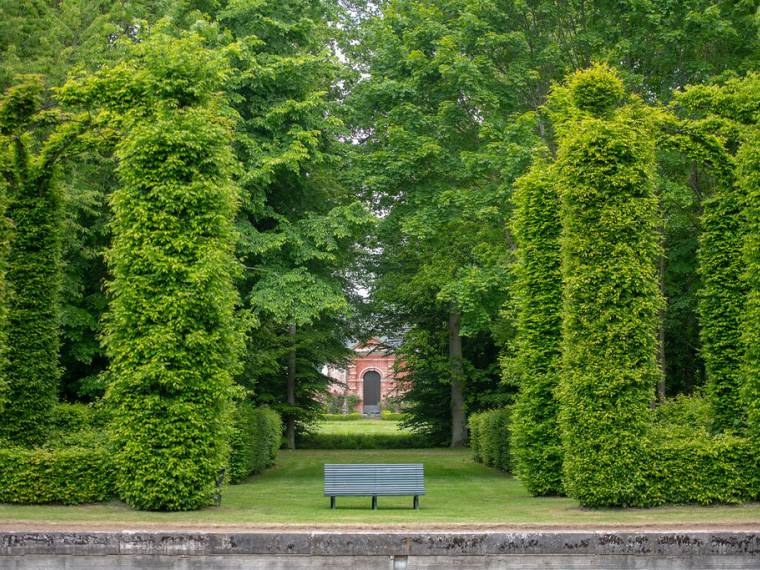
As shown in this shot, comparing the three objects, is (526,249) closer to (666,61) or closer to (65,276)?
(666,61)

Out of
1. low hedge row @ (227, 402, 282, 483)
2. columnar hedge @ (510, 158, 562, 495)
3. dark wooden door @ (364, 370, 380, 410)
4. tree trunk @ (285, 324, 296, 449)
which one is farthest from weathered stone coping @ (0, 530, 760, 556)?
dark wooden door @ (364, 370, 380, 410)

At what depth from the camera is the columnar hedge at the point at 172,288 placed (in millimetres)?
13867

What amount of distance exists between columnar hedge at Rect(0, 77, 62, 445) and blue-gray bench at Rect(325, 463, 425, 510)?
5.98 m

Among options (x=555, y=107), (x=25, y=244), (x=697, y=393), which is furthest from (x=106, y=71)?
(x=697, y=393)

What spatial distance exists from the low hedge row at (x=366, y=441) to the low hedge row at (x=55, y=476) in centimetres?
2264

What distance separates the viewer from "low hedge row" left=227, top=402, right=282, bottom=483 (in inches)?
829

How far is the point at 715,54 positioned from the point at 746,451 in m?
14.3

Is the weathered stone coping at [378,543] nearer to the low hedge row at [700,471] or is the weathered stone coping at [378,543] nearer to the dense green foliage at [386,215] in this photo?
the dense green foliage at [386,215]

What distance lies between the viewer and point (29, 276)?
17.1 meters

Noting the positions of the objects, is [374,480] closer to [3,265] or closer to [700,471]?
[700,471]

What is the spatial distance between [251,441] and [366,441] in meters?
15.1

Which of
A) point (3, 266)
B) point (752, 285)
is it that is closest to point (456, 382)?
point (752, 285)

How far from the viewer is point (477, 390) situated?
35.1 metres

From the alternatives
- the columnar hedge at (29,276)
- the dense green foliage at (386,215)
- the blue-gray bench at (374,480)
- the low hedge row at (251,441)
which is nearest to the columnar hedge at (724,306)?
the dense green foliage at (386,215)
